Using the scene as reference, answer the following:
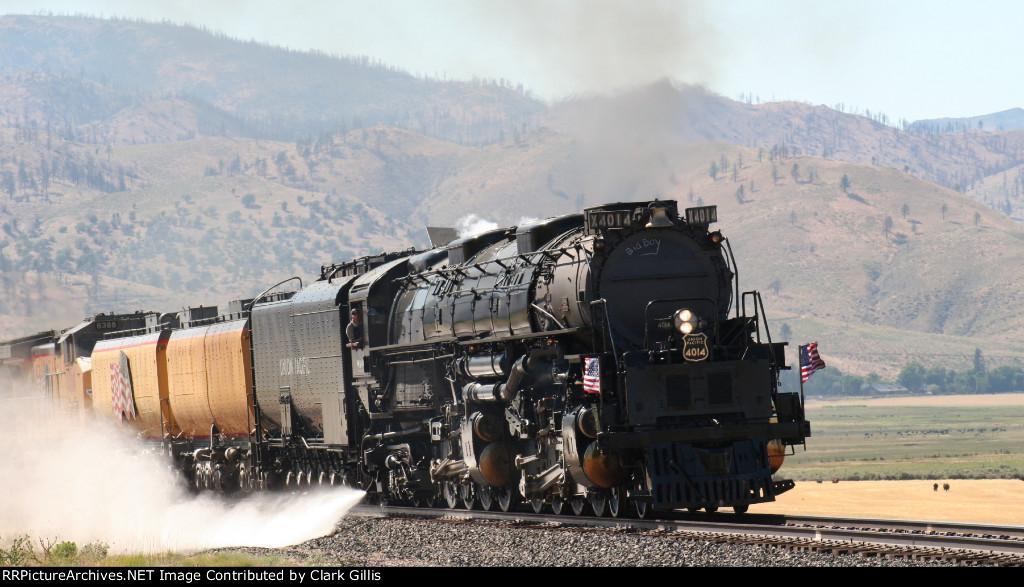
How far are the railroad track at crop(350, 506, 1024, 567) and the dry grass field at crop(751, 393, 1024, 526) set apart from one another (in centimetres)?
896

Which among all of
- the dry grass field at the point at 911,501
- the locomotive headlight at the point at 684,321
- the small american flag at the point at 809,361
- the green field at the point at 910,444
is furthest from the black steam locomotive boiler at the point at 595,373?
the green field at the point at 910,444

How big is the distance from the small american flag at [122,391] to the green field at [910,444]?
33.8 m

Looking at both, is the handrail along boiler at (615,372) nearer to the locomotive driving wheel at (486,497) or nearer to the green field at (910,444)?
the locomotive driving wheel at (486,497)

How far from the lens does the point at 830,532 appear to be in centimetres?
1694

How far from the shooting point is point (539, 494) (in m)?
21.7

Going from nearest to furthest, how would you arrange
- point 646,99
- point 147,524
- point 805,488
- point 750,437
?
point 750,437
point 147,524
point 805,488
point 646,99

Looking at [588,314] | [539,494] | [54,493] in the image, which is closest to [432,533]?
[539,494]

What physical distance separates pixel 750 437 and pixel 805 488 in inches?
1005

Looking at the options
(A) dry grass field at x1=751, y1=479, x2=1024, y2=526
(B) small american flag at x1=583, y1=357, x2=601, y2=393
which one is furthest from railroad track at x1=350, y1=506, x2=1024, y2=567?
(A) dry grass field at x1=751, y1=479, x2=1024, y2=526

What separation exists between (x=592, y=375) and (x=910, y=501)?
20464 millimetres

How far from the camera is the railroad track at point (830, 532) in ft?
49.1

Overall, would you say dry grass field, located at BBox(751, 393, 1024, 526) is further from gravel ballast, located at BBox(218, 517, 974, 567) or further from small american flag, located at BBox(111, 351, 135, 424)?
small american flag, located at BBox(111, 351, 135, 424)

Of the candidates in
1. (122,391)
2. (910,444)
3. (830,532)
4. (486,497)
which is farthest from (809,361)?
(910,444)
